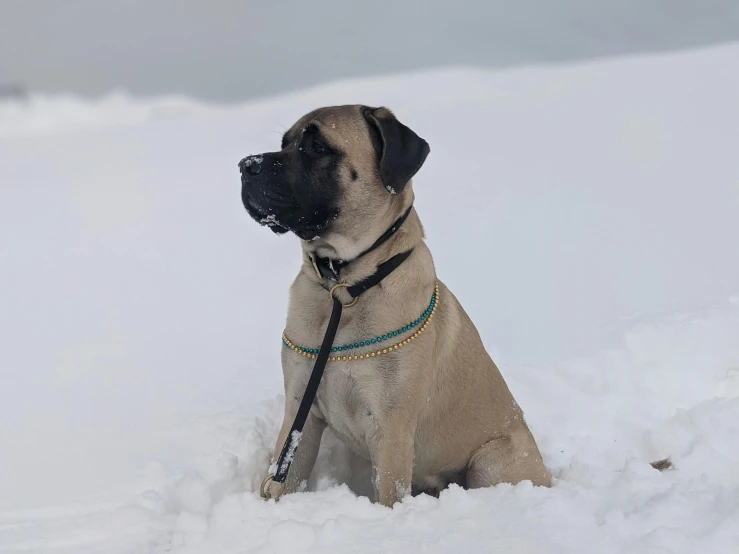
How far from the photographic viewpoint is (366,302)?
122 inches

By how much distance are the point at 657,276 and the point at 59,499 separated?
6.08 meters

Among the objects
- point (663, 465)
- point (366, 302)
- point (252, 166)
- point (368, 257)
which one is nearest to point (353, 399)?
point (366, 302)

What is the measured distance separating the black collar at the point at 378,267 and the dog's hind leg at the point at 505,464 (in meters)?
1.15

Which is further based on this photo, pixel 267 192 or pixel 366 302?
pixel 366 302

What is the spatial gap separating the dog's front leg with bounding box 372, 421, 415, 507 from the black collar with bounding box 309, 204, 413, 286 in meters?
0.68

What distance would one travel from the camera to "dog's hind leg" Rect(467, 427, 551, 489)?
3.43 metres

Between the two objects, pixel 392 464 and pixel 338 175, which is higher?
pixel 338 175

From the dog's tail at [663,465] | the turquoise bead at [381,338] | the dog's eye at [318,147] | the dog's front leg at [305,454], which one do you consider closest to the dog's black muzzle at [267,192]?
the dog's eye at [318,147]

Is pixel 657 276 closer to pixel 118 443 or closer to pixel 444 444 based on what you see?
pixel 444 444

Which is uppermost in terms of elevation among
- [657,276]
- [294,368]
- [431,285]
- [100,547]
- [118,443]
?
[431,285]

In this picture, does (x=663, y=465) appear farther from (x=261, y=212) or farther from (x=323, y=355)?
(x=261, y=212)

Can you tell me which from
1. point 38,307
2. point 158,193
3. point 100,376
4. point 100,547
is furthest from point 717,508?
point 158,193

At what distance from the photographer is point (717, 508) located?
8.59 ft

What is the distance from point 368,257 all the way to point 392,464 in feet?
3.18
